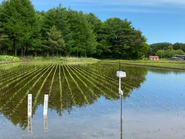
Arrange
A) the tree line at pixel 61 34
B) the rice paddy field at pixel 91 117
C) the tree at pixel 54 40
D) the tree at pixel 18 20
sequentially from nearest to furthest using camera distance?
the rice paddy field at pixel 91 117 < the tree at pixel 18 20 < the tree line at pixel 61 34 < the tree at pixel 54 40

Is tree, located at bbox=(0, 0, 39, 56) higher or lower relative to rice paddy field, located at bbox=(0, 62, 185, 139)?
higher

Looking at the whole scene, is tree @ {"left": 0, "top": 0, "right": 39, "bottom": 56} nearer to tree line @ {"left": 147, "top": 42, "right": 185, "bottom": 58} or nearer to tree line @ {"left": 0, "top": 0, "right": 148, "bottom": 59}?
tree line @ {"left": 0, "top": 0, "right": 148, "bottom": 59}

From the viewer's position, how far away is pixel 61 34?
188 feet

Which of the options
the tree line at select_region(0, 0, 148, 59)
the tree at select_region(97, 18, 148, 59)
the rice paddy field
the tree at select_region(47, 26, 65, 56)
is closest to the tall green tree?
the tree line at select_region(0, 0, 148, 59)

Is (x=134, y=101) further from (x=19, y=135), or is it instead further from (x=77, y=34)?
(x=77, y=34)

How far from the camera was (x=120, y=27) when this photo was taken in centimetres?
6906

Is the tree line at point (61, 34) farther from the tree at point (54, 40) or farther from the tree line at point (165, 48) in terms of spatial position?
the tree line at point (165, 48)

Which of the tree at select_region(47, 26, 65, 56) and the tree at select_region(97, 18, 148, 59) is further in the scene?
the tree at select_region(97, 18, 148, 59)

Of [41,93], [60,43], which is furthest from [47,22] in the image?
[41,93]

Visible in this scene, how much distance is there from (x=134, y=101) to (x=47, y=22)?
49.4 m

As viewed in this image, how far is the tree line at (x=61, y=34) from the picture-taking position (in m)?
49.5

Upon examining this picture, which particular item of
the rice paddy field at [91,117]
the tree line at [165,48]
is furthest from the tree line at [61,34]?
the tree line at [165,48]

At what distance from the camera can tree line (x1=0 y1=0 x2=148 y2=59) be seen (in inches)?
1949

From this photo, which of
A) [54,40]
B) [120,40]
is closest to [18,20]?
[54,40]
